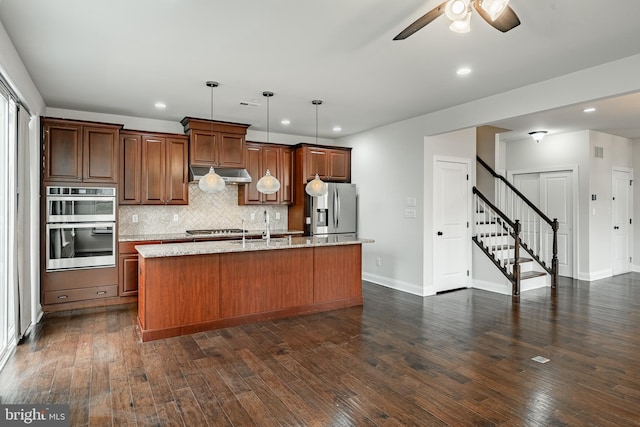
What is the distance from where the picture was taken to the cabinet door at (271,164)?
21.6 ft

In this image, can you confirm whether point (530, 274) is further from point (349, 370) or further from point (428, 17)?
point (428, 17)

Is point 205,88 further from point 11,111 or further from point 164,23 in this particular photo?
point 11,111

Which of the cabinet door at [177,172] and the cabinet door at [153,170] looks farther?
the cabinet door at [177,172]

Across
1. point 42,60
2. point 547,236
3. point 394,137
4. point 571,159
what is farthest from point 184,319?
point 571,159

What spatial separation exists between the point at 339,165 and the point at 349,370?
180 inches

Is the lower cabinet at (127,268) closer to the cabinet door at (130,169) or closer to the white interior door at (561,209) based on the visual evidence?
the cabinet door at (130,169)

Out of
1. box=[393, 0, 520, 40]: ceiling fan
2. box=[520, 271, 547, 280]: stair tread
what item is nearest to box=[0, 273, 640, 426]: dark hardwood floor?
box=[520, 271, 547, 280]: stair tread

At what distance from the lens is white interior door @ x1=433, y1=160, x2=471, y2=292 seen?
5.78 m

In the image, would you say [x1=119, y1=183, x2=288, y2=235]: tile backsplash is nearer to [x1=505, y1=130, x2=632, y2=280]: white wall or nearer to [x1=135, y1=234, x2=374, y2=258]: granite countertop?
[x1=135, y1=234, x2=374, y2=258]: granite countertop

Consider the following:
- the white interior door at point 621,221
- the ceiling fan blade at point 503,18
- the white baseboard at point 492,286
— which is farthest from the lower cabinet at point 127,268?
the white interior door at point 621,221

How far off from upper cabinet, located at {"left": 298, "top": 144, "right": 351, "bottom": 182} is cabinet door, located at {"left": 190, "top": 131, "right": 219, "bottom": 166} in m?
1.54

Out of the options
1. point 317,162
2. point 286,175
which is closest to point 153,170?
point 286,175

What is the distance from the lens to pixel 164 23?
2836 millimetres

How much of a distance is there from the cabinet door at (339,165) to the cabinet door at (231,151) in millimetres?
1645
